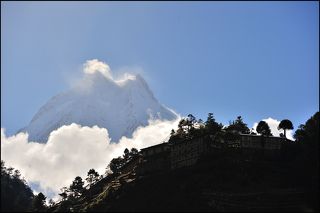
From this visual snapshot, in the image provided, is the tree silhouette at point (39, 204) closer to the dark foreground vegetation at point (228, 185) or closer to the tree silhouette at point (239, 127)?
the dark foreground vegetation at point (228, 185)

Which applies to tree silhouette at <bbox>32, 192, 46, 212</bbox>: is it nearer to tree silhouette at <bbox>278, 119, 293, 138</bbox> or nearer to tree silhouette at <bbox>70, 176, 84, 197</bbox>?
tree silhouette at <bbox>70, 176, 84, 197</bbox>

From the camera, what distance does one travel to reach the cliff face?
350ft

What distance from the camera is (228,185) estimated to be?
376 ft

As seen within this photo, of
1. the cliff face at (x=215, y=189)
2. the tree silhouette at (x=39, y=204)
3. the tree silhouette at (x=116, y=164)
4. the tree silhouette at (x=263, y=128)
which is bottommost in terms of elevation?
the tree silhouette at (x=39, y=204)

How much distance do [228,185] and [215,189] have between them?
2.75m

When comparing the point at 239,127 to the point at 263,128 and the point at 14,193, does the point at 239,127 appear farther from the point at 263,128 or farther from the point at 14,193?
the point at 14,193

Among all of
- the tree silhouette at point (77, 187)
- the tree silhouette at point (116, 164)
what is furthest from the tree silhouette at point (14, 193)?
the tree silhouette at point (116, 164)

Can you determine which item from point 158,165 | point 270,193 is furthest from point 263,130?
point 270,193

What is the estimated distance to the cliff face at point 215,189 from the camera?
10675 cm

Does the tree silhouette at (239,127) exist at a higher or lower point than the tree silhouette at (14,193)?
higher

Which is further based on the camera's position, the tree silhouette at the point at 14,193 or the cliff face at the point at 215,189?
the tree silhouette at the point at 14,193

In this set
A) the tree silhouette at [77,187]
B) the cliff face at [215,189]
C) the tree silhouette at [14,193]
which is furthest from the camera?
the tree silhouette at [77,187]

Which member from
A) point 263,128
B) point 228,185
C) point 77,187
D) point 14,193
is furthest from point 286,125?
point 14,193

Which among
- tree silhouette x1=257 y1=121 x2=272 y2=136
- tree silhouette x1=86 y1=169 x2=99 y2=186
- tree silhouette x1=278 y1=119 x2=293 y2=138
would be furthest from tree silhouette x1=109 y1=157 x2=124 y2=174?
tree silhouette x1=278 y1=119 x2=293 y2=138
